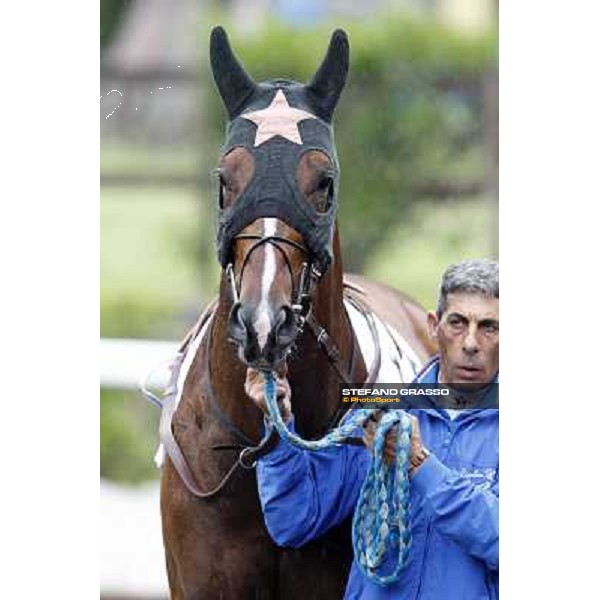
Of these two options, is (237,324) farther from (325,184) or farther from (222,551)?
(222,551)

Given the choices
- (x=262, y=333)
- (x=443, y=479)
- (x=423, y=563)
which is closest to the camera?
(x=262, y=333)

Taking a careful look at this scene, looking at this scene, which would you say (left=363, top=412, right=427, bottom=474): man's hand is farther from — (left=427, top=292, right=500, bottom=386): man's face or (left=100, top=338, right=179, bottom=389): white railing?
(left=100, top=338, right=179, bottom=389): white railing

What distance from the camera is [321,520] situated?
9.34 ft

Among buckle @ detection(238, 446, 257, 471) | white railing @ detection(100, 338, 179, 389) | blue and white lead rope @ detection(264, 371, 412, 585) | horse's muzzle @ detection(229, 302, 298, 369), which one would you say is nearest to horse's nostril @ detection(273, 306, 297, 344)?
horse's muzzle @ detection(229, 302, 298, 369)

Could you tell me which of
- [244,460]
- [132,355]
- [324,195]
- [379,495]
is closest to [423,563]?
[379,495]

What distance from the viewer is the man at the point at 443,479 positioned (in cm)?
270

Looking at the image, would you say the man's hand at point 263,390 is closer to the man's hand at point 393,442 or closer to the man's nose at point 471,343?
the man's hand at point 393,442

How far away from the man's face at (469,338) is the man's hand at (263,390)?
0.39m

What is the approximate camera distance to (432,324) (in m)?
3.03

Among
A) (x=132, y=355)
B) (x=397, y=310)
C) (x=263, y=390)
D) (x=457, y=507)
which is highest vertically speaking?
(x=397, y=310)

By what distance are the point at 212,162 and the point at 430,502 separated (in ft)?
3.13
